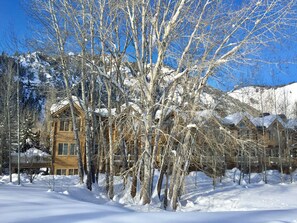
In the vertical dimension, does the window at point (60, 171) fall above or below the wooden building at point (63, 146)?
below

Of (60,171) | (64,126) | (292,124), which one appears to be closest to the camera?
(60,171)

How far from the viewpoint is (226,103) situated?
12133 millimetres

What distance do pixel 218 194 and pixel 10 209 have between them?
16937mm

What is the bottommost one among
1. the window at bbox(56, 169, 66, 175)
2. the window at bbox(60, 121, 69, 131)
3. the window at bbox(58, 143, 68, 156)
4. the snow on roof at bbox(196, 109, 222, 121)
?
the window at bbox(56, 169, 66, 175)

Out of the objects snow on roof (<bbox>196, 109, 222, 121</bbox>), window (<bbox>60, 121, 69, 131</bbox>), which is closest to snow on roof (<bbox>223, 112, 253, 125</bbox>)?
snow on roof (<bbox>196, 109, 222, 121</bbox>)

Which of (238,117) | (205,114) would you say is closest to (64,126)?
(238,117)

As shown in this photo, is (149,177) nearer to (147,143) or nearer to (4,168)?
(147,143)

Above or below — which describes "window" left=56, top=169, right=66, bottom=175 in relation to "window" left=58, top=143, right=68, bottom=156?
below

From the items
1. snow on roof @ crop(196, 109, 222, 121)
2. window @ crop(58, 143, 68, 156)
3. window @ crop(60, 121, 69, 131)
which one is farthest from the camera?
window @ crop(60, 121, 69, 131)

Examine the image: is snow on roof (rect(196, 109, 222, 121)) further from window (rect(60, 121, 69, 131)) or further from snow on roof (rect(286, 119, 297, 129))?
snow on roof (rect(286, 119, 297, 129))

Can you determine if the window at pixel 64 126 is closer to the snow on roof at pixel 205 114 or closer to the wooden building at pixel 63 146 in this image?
the wooden building at pixel 63 146

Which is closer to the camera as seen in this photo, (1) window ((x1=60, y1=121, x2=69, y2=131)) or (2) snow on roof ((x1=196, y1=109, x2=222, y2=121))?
(2) snow on roof ((x1=196, y1=109, x2=222, y2=121))

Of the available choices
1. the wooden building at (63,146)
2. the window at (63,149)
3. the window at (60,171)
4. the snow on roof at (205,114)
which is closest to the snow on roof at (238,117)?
the snow on roof at (205,114)

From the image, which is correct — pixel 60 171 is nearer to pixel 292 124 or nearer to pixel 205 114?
pixel 205 114
